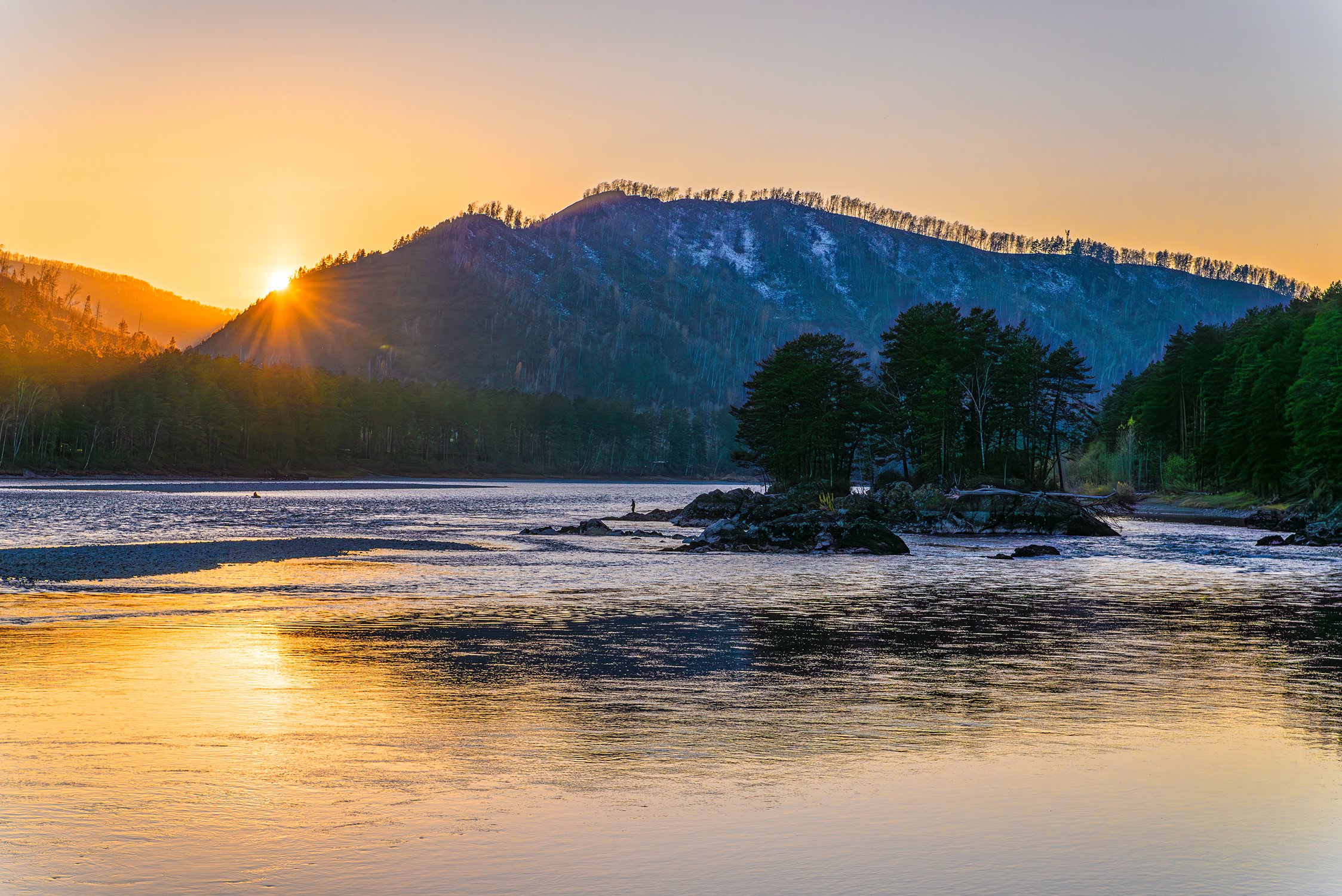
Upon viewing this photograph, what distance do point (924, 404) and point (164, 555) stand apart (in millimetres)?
73436

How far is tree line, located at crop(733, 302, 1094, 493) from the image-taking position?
10088 cm

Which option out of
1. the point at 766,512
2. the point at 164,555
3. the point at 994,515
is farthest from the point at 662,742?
the point at 994,515

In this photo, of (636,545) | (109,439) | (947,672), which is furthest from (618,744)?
(109,439)

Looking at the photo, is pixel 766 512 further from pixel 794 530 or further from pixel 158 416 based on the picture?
pixel 158 416

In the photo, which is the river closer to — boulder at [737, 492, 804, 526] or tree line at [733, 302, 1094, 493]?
boulder at [737, 492, 804, 526]

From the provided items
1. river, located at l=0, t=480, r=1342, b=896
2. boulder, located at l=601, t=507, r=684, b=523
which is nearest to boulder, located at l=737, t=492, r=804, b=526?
boulder, located at l=601, t=507, r=684, b=523

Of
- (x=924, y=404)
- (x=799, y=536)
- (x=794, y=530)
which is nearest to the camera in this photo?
(x=799, y=536)

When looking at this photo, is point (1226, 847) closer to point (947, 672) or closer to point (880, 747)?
point (880, 747)

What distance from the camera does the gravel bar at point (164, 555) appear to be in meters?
33.2

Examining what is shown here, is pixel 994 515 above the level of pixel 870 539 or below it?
above

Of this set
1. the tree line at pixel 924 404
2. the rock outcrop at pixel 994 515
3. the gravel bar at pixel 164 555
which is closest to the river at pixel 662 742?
the gravel bar at pixel 164 555

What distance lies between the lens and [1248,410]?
333 ft

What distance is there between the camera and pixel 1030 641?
2198 cm

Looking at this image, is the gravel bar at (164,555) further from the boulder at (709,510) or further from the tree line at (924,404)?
the tree line at (924,404)
